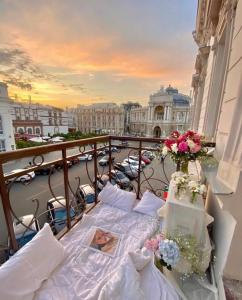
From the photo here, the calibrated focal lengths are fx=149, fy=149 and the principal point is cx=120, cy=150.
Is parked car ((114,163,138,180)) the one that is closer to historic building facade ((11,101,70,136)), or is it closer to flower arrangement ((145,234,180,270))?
flower arrangement ((145,234,180,270))

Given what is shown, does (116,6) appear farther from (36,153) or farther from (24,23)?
A: (36,153)

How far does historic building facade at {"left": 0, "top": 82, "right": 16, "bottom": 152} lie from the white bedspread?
42.6 ft

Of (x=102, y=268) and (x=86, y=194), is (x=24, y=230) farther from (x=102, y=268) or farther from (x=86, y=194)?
(x=102, y=268)

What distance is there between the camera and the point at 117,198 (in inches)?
80.3

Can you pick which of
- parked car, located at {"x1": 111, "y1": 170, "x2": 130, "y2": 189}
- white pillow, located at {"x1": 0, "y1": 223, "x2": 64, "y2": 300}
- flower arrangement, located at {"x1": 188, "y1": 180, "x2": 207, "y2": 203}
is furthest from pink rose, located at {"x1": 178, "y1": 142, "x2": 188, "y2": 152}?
parked car, located at {"x1": 111, "y1": 170, "x2": 130, "y2": 189}

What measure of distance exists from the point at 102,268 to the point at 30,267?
52 centimetres

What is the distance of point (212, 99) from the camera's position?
1.92m

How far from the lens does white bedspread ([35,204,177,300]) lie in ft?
3.34

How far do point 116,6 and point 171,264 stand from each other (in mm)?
3606

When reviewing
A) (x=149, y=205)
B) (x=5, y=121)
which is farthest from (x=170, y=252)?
(x=5, y=121)

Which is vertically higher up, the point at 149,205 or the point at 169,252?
the point at 169,252

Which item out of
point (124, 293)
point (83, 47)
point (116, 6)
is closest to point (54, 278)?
point (124, 293)

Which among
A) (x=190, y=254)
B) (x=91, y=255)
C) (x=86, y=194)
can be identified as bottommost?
(x=86, y=194)

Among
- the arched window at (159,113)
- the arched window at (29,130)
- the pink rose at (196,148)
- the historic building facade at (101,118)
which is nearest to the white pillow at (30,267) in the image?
the pink rose at (196,148)
